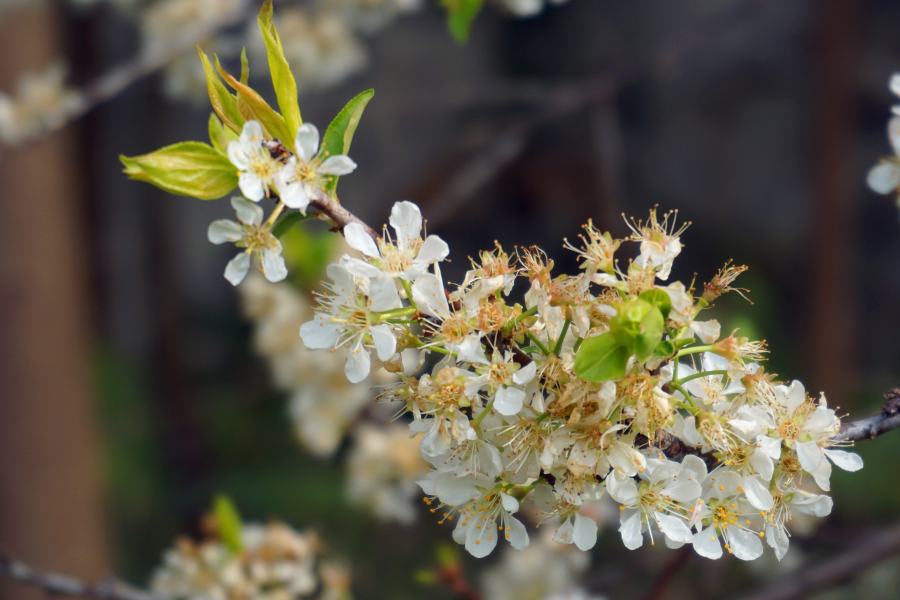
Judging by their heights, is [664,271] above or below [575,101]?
below

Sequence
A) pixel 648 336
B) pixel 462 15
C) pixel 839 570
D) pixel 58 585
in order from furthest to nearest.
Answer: pixel 839 570
pixel 58 585
pixel 462 15
pixel 648 336

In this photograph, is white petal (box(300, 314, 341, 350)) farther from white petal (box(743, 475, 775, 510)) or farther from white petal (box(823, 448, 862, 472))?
white petal (box(823, 448, 862, 472))

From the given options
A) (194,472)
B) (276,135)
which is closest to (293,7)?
(276,135)

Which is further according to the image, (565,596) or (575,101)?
(575,101)

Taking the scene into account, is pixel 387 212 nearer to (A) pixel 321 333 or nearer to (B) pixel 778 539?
(A) pixel 321 333

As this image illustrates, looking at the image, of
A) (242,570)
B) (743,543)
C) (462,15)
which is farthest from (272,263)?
(242,570)

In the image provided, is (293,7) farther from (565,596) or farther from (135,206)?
(135,206)

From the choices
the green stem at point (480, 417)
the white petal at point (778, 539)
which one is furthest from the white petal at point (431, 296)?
the white petal at point (778, 539)
